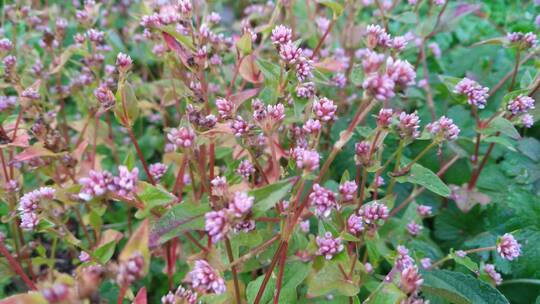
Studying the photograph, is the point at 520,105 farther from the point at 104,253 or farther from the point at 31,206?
the point at 31,206

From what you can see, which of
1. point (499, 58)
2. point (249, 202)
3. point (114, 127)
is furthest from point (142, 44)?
point (249, 202)

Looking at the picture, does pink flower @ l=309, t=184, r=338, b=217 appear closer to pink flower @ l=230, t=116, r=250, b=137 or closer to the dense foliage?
the dense foliage

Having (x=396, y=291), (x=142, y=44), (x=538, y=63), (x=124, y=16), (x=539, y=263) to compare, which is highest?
(x=124, y=16)

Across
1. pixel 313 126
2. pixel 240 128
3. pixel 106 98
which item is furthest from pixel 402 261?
pixel 106 98

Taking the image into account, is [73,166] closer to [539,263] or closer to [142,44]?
[142,44]

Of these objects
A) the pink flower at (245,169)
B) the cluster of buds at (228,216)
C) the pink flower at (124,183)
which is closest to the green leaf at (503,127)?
the pink flower at (245,169)
